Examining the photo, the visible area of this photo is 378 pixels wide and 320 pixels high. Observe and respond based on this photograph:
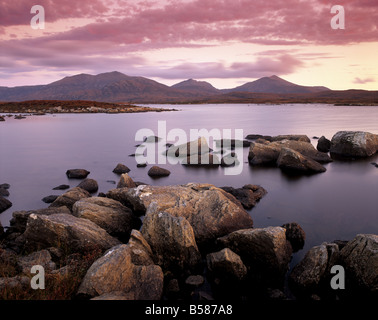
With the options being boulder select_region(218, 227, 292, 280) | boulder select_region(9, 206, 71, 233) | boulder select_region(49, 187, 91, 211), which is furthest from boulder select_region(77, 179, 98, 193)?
boulder select_region(218, 227, 292, 280)

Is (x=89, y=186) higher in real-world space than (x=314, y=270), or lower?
higher

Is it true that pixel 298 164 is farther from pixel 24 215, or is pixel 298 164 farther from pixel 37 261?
pixel 37 261

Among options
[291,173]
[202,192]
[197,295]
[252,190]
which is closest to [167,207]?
[202,192]

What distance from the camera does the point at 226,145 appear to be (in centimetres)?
3816

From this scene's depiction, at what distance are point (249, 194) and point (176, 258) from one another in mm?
8081

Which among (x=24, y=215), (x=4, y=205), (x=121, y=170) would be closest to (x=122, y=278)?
(x=24, y=215)

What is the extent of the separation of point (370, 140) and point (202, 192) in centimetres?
2448

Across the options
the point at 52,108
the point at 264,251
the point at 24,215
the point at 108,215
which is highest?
the point at 52,108

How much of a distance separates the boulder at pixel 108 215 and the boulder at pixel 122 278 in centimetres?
372

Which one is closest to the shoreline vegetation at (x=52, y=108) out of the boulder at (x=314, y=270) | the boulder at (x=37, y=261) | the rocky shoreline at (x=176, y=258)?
the rocky shoreline at (x=176, y=258)

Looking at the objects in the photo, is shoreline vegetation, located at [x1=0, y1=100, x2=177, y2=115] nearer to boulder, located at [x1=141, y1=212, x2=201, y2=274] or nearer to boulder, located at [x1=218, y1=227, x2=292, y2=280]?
boulder, located at [x1=141, y1=212, x2=201, y2=274]

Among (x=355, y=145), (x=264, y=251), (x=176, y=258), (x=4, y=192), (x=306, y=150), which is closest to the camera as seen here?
(x=264, y=251)

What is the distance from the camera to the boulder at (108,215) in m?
12.2

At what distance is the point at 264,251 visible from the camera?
9734mm
